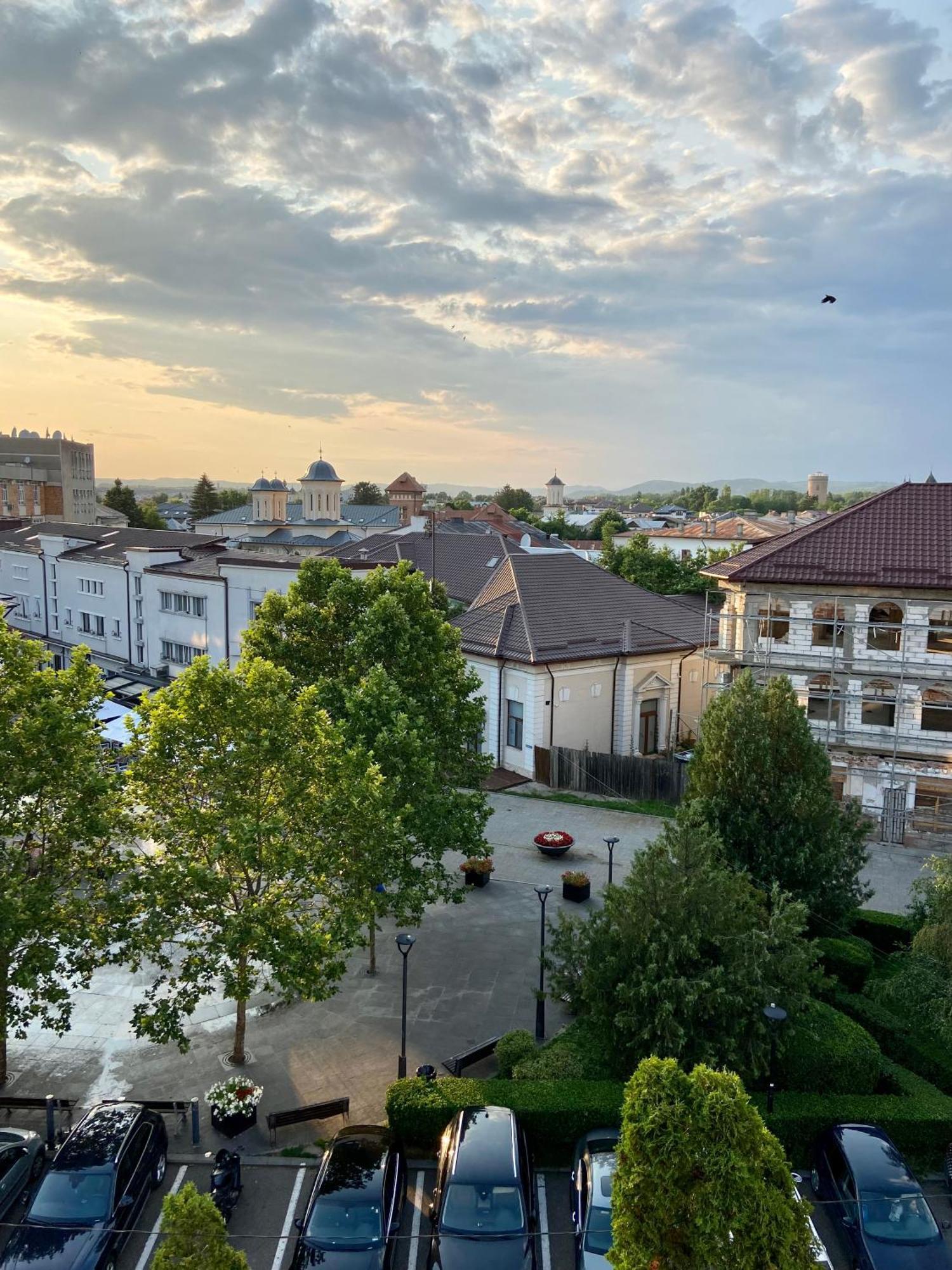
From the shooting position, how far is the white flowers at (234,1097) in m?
14.8

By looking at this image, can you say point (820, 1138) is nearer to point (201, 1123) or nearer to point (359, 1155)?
point (359, 1155)

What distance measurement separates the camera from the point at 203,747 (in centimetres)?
1630

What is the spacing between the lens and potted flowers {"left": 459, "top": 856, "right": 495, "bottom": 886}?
1003 inches

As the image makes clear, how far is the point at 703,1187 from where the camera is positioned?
8258 millimetres

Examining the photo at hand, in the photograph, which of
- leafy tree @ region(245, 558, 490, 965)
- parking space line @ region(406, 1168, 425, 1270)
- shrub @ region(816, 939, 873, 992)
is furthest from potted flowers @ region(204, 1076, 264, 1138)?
shrub @ region(816, 939, 873, 992)

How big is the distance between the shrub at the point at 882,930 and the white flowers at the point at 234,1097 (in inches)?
615

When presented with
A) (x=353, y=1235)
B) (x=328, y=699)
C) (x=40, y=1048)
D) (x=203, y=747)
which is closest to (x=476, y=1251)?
(x=353, y=1235)

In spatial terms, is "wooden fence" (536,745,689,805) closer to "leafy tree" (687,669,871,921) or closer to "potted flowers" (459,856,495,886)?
"potted flowers" (459,856,495,886)

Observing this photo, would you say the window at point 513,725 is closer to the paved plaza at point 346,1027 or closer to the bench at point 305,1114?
the paved plaza at point 346,1027

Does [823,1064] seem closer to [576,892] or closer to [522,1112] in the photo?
[522,1112]

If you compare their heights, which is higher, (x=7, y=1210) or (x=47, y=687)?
(x=47, y=687)

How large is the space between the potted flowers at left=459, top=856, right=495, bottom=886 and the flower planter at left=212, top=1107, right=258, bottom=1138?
10932mm

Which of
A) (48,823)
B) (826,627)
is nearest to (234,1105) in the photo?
(48,823)

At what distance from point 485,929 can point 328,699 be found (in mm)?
7389
